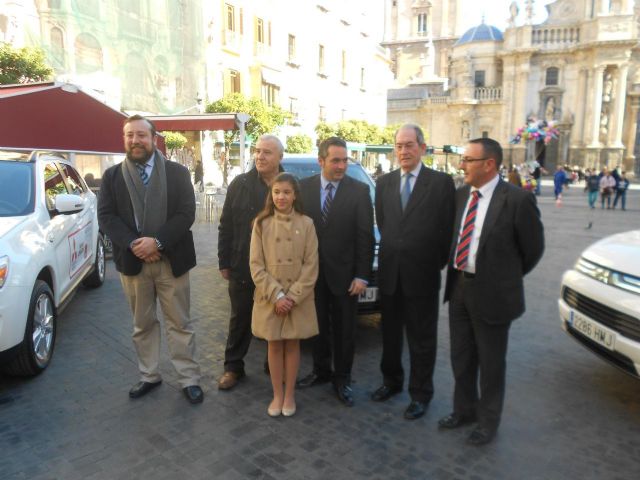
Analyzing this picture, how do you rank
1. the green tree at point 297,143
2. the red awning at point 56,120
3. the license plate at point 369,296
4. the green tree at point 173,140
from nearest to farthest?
the license plate at point 369,296 → the red awning at point 56,120 → the green tree at point 173,140 → the green tree at point 297,143

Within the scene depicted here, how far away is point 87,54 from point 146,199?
1716cm

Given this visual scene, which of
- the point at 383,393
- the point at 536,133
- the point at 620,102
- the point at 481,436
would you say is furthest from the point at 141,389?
the point at 620,102

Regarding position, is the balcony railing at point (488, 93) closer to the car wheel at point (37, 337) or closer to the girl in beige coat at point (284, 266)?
the girl in beige coat at point (284, 266)

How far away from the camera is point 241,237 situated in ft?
13.2

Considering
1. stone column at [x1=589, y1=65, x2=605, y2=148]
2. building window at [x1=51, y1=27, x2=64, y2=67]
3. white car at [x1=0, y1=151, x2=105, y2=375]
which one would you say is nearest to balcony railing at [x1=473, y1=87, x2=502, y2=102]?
stone column at [x1=589, y1=65, x2=605, y2=148]

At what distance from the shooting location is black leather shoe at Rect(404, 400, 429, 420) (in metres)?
3.59

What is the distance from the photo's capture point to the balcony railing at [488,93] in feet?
178

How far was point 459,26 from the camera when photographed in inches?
2886

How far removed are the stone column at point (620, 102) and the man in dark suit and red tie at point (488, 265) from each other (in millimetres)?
53032

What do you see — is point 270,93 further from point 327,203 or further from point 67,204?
point 327,203

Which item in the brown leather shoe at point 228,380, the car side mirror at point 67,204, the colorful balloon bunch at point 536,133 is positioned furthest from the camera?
the colorful balloon bunch at point 536,133

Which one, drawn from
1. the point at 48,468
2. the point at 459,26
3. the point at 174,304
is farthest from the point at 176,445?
the point at 459,26

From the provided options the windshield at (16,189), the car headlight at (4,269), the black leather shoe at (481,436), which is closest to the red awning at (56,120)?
the windshield at (16,189)

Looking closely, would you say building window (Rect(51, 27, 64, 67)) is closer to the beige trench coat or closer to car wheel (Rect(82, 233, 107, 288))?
car wheel (Rect(82, 233, 107, 288))
